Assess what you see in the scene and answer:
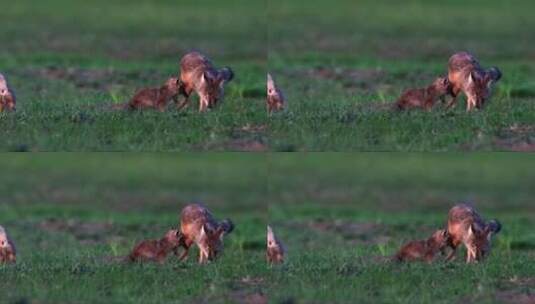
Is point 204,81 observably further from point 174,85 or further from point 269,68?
point 269,68

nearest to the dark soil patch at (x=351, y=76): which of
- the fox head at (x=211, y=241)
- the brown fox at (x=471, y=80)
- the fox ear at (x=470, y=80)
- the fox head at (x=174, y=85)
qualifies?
the brown fox at (x=471, y=80)

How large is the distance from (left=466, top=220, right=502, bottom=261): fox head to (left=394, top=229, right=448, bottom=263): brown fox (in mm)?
203

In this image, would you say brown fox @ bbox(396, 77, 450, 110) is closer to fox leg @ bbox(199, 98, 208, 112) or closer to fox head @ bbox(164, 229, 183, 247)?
fox leg @ bbox(199, 98, 208, 112)

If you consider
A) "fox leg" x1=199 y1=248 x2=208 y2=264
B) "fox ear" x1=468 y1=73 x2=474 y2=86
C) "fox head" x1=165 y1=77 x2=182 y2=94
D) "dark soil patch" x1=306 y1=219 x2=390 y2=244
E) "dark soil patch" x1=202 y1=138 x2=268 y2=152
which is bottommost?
"fox leg" x1=199 y1=248 x2=208 y2=264

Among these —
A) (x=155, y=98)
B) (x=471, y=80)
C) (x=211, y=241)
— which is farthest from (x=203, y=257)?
(x=471, y=80)

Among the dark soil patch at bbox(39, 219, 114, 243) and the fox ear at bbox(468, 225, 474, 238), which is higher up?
the fox ear at bbox(468, 225, 474, 238)

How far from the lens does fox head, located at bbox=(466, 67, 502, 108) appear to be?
1453 cm

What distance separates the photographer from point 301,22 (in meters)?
14.9

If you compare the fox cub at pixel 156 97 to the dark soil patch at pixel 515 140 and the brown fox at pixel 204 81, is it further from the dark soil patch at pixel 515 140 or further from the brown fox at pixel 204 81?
the dark soil patch at pixel 515 140

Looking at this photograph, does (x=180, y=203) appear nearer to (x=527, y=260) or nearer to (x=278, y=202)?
(x=278, y=202)

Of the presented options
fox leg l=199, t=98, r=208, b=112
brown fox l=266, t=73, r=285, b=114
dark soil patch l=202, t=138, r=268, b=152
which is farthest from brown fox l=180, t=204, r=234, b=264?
brown fox l=266, t=73, r=285, b=114

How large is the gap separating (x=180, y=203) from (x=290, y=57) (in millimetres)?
1486

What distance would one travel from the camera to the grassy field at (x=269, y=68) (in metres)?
14.3

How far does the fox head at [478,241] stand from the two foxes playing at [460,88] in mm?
975
